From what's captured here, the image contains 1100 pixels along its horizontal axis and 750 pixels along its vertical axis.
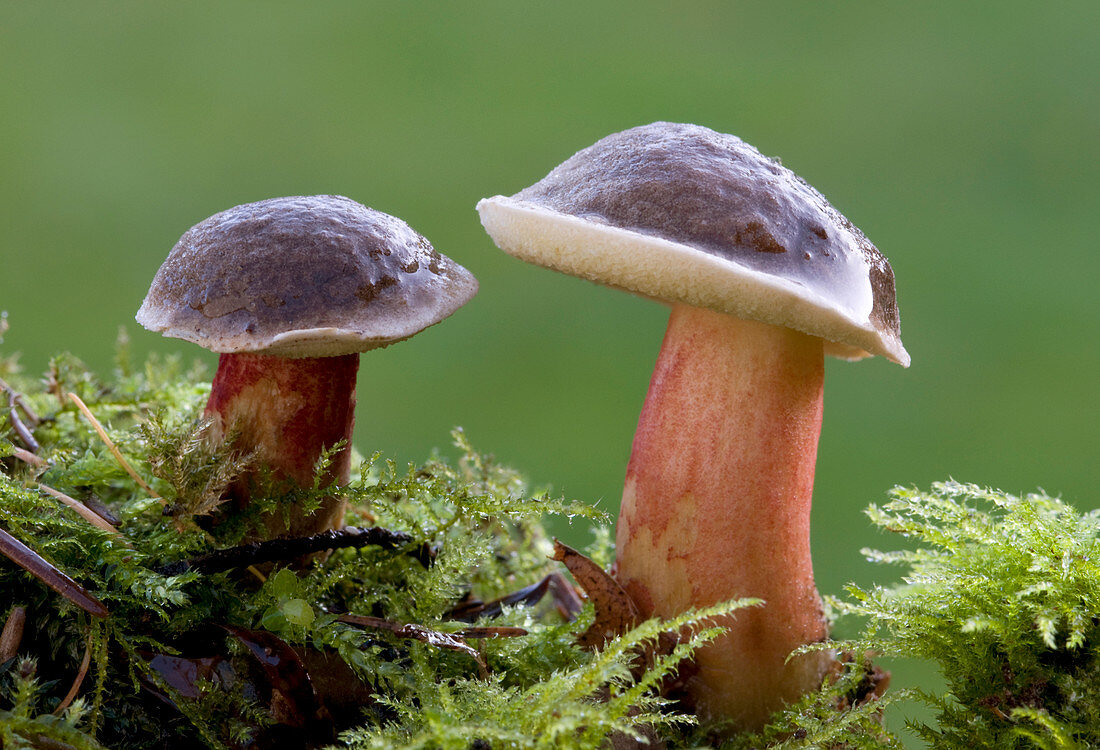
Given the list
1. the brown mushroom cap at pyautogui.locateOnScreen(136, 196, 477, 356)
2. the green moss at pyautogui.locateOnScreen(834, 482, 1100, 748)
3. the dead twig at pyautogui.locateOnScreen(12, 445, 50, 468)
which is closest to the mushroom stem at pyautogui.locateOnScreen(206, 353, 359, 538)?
the brown mushroom cap at pyautogui.locateOnScreen(136, 196, 477, 356)

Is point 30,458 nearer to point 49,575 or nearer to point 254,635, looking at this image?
point 49,575

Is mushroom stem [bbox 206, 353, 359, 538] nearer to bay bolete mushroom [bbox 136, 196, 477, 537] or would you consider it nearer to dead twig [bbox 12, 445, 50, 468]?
bay bolete mushroom [bbox 136, 196, 477, 537]

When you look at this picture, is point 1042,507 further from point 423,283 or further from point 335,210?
point 335,210

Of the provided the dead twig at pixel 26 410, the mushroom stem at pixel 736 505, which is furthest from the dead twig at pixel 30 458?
the mushroom stem at pixel 736 505

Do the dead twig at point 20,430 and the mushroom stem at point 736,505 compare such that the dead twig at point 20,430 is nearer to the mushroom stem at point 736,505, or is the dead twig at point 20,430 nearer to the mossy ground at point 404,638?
the mossy ground at point 404,638

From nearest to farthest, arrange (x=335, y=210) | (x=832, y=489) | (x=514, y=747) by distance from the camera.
→ (x=514, y=747), (x=335, y=210), (x=832, y=489)

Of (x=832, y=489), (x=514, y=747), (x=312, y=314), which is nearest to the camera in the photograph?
(x=514, y=747)

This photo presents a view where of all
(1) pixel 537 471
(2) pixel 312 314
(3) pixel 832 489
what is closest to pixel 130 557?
(2) pixel 312 314
